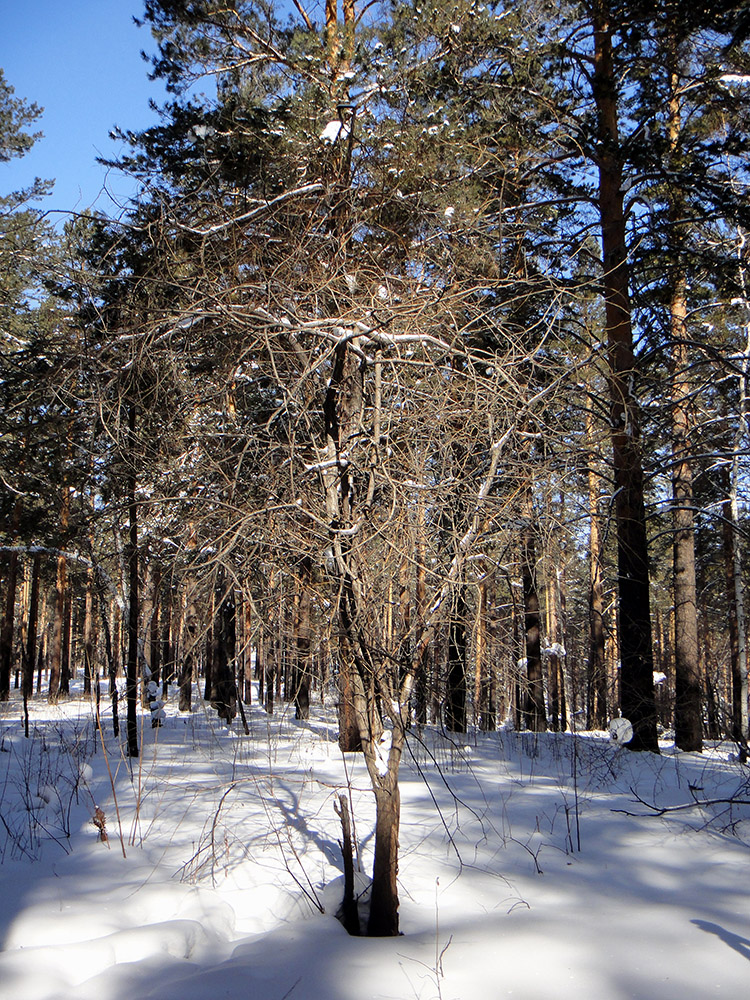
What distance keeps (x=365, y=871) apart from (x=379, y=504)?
2276 mm

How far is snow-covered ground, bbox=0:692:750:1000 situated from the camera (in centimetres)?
305

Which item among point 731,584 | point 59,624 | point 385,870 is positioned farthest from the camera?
point 59,624

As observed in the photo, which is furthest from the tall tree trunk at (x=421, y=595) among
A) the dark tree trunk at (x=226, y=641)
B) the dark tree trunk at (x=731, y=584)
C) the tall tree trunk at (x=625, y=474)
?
the dark tree trunk at (x=731, y=584)

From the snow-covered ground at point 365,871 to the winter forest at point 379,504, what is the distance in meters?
0.03

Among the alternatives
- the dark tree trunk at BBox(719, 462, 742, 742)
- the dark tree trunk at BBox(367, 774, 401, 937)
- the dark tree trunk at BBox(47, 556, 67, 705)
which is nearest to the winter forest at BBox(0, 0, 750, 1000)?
the dark tree trunk at BBox(367, 774, 401, 937)

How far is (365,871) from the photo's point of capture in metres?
4.46

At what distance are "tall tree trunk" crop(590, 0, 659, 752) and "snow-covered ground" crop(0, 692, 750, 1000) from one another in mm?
905

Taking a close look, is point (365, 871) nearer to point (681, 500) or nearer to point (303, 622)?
point (303, 622)

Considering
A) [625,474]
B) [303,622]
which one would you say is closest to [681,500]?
[625,474]

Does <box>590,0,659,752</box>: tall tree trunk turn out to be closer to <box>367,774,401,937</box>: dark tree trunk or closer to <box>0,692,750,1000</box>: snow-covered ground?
<box>0,692,750,1000</box>: snow-covered ground

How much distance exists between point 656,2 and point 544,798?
853 cm

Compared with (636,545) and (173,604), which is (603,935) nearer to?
(173,604)

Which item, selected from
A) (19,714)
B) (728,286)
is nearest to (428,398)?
(728,286)

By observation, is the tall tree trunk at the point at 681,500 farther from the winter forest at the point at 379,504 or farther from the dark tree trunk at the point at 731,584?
the dark tree trunk at the point at 731,584
